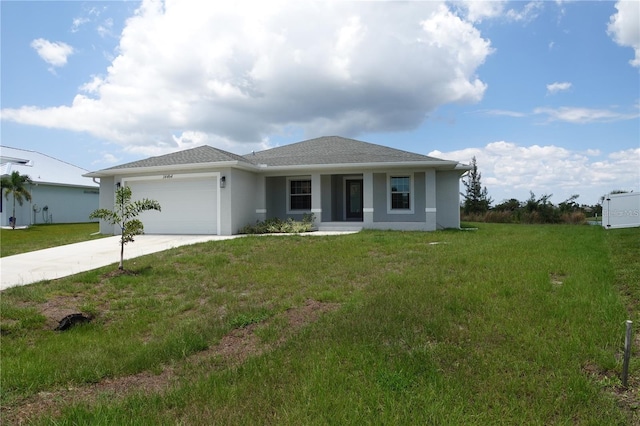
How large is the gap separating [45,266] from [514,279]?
33.9ft

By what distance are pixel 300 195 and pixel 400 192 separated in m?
4.49

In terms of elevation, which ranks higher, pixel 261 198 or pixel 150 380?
pixel 261 198

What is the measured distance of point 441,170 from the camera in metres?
18.0

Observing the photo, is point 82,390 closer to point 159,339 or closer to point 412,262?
point 159,339

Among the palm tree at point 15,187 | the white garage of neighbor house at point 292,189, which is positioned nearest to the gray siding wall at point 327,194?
the white garage of neighbor house at point 292,189

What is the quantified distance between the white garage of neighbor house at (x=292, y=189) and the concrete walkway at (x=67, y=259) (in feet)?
7.06

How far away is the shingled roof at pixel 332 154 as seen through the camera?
55.8 feet

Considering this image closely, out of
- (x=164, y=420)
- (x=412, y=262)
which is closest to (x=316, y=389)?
(x=164, y=420)

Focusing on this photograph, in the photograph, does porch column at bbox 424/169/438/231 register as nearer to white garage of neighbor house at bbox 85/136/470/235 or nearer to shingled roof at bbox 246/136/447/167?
white garage of neighbor house at bbox 85/136/470/235

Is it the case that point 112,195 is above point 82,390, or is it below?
above

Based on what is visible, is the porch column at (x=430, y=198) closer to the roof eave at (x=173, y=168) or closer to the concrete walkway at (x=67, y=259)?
the roof eave at (x=173, y=168)

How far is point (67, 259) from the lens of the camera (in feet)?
35.5

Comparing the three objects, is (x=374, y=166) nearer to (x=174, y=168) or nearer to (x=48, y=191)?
(x=174, y=168)

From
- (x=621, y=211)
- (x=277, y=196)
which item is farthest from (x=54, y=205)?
(x=621, y=211)
